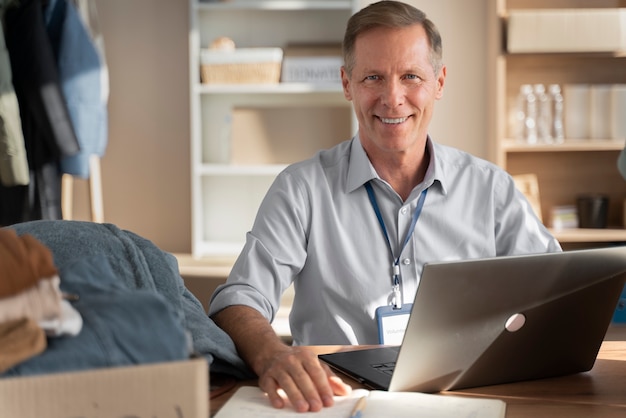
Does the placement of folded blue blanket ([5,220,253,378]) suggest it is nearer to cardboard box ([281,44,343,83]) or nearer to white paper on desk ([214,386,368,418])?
white paper on desk ([214,386,368,418])

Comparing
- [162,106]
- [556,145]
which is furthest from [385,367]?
[162,106]

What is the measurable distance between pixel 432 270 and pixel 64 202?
3145mm

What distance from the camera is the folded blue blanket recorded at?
1304mm

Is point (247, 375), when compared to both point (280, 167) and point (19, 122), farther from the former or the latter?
point (280, 167)

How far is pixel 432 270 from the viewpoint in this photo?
1.16m

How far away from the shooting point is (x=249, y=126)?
14.5 ft

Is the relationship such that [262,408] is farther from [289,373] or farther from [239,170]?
[239,170]

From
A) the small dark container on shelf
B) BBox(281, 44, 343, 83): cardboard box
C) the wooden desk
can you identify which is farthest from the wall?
the wooden desk

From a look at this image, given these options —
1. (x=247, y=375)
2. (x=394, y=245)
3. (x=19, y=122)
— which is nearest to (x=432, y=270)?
Answer: (x=247, y=375)

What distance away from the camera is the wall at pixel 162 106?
14.6 feet

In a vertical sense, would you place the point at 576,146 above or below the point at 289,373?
above

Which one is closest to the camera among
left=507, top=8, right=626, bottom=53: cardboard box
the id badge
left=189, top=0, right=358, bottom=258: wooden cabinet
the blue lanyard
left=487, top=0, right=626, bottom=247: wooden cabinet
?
the id badge

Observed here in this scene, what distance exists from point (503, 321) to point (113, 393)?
0.67 meters

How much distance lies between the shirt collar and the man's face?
0.17ft
